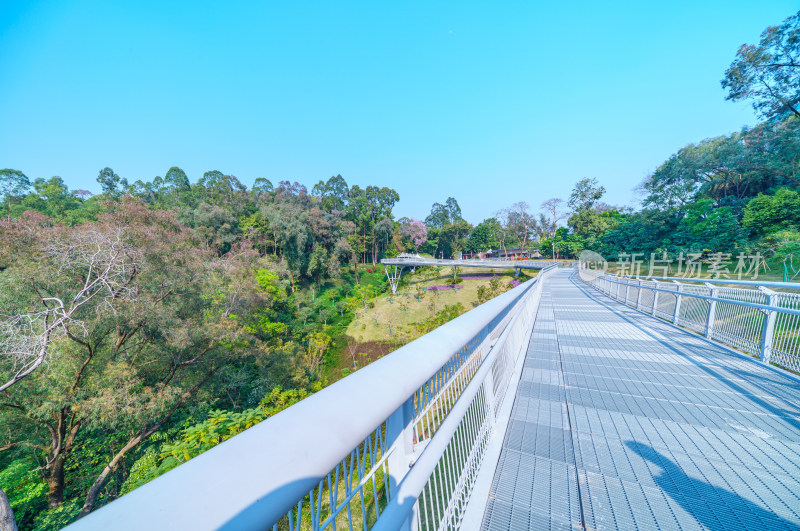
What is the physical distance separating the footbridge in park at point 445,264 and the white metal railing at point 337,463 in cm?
2928

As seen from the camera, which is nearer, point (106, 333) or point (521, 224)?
point (106, 333)

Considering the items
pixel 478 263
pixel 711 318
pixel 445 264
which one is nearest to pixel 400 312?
pixel 445 264

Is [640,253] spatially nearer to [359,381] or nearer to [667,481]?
[667,481]

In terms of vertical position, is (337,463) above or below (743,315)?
above

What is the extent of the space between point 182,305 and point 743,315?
13437mm

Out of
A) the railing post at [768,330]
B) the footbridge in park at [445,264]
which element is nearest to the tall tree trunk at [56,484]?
the railing post at [768,330]

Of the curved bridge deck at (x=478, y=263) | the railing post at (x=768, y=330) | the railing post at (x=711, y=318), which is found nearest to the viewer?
the railing post at (x=768, y=330)

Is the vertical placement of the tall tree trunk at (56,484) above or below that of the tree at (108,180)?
below

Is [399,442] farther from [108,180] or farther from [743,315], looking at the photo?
[108,180]

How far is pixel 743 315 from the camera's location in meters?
4.34

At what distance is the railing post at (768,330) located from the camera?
12.2 feet

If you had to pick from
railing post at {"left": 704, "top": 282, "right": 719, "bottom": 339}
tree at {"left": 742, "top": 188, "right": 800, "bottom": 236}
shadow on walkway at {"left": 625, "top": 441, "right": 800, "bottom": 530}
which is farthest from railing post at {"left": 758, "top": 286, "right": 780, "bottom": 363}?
tree at {"left": 742, "top": 188, "right": 800, "bottom": 236}

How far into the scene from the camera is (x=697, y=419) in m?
2.50

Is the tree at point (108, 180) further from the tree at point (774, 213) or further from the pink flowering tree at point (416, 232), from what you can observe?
the tree at point (774, 213)
